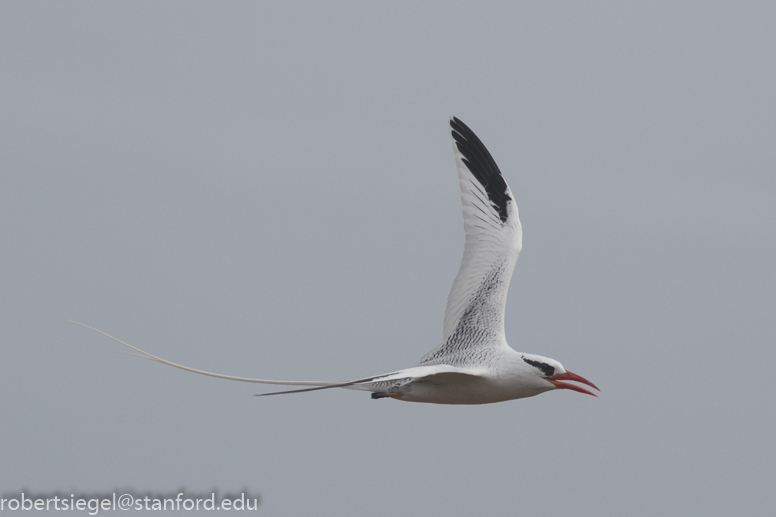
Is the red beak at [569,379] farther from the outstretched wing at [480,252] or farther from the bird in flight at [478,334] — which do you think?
the outstretched wing at [480,252]

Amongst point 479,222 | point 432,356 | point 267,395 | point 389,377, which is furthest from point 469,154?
point 267,395

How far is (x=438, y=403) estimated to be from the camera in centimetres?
1248

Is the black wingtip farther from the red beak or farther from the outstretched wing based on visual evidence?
the red beak

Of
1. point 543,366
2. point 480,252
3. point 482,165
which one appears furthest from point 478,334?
point 482,165

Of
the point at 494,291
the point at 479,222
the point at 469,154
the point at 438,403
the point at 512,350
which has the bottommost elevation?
the point at 438,403

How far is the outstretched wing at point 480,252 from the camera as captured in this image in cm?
1367

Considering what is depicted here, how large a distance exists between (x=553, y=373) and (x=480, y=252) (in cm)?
324

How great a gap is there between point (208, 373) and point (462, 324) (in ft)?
17.4

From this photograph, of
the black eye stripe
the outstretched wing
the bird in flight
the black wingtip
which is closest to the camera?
the bird in flight

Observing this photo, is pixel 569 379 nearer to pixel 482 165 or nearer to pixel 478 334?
pixel 478 334

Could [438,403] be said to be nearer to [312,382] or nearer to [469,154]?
[312,382]

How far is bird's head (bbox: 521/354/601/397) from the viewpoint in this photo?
1225 centimetres

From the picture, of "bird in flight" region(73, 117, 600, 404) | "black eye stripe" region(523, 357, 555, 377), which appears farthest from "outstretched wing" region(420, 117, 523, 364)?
"black eye stripe" region(523, 357, 555, 377)

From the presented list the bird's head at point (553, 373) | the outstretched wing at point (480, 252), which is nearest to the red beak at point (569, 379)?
the bird's head at point (553, 373)
